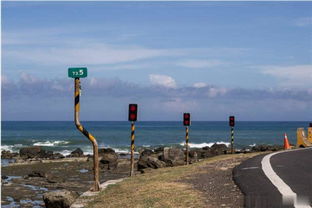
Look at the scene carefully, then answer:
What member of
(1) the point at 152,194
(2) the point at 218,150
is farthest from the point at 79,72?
(2) the point at 218,150

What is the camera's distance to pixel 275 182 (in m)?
10.5

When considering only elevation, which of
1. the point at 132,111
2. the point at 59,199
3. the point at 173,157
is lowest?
the point at 173,157

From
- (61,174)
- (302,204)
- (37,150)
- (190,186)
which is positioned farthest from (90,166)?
(302,204)

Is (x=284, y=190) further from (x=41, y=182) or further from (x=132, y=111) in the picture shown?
(x=41, y=182)

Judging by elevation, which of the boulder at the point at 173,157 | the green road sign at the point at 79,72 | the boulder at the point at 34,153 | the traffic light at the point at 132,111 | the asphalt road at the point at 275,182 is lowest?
the boulder at the point at 34,153

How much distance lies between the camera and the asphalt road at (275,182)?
861 centimetres

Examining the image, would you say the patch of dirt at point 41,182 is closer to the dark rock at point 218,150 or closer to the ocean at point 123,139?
the dark rock at point 218,150

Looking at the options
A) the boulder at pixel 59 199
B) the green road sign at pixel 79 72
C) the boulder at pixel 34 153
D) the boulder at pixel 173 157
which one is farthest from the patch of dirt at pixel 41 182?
the boulder at pixel 34 153

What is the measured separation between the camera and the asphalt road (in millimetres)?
8609

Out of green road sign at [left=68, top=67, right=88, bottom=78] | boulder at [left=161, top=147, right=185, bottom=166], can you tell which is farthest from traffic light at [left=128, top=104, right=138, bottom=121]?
boulder at [left=161, top=147, right=185, bottom=166]

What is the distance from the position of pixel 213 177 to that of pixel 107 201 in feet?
10.0

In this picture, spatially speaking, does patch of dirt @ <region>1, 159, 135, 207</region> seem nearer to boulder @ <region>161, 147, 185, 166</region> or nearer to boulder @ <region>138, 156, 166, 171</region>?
boulder @ <region>138, 156, 166, 171</region>

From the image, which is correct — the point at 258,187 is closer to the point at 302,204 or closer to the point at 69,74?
the point at 302,204

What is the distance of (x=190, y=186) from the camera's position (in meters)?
11.6
